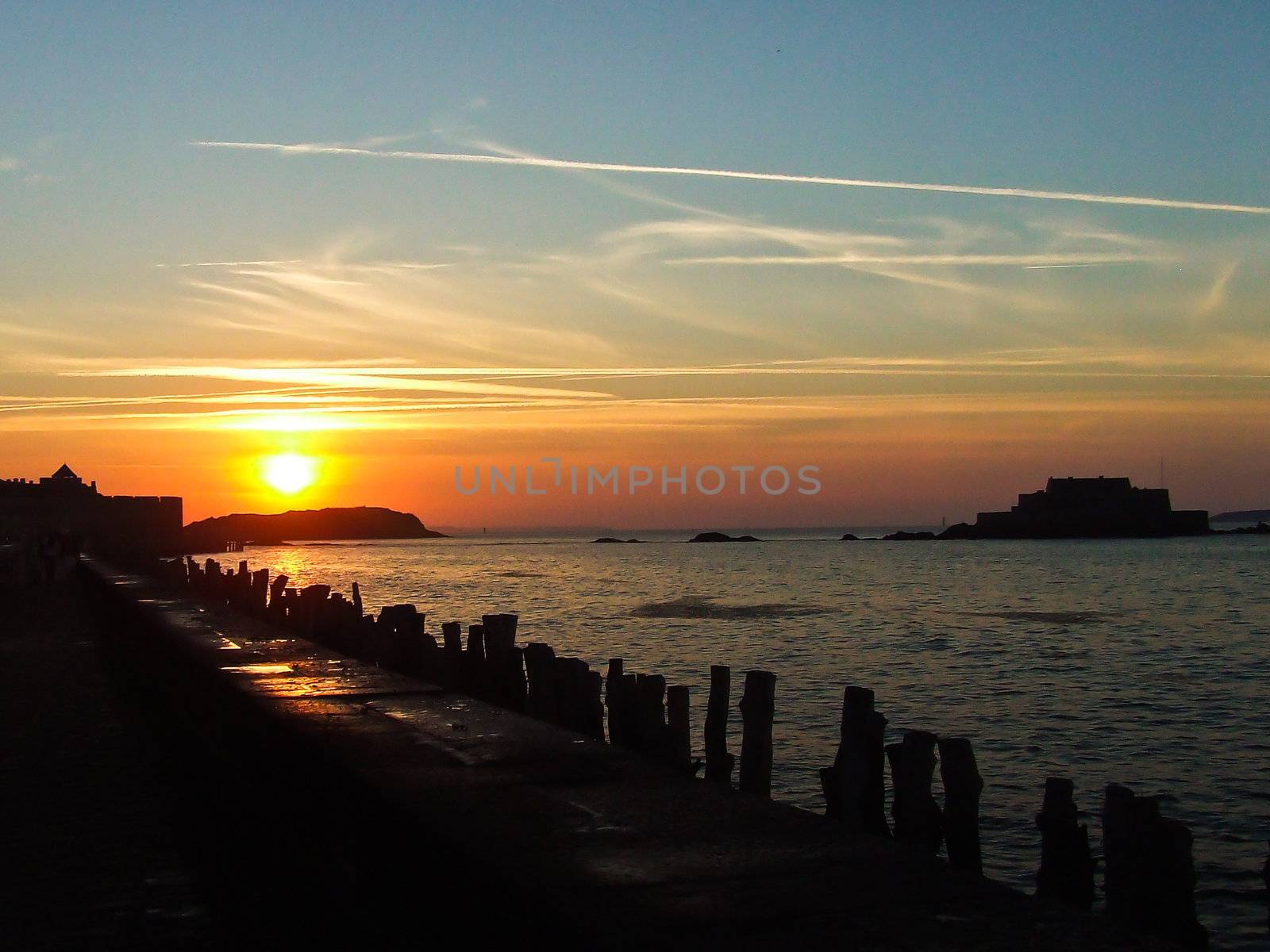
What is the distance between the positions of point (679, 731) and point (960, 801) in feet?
9.22

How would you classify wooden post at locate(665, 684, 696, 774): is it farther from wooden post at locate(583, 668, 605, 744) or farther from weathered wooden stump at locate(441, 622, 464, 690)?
weathered wooden stump at locate(441, 622, 464, 690)

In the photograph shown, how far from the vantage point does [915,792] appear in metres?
7.38

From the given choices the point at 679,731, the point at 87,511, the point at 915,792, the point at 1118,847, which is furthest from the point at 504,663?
the point at 87,511

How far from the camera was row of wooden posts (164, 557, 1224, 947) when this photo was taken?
Result: 5.77m

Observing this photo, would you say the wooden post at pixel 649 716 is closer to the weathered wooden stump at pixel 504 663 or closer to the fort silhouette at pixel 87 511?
the weathered wooden stump at pixel 504 663

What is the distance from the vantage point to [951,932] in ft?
13.0

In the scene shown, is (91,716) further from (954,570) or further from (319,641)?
(954,570)

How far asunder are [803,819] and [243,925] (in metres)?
3.21

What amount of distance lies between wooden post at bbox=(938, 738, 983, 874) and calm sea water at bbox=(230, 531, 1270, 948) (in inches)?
165

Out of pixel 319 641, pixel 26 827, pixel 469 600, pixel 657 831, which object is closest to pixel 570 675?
pixel 26 827

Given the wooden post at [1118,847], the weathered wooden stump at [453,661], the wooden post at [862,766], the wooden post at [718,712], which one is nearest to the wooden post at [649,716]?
the wooden post at [718,712]

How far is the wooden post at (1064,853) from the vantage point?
6945 mm

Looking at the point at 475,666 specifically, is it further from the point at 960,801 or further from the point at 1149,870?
the point at 1149,870

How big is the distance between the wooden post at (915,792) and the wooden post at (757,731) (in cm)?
173
